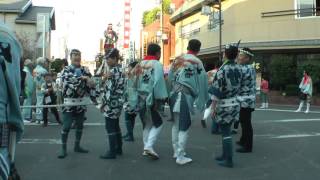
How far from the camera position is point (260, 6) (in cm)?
3166

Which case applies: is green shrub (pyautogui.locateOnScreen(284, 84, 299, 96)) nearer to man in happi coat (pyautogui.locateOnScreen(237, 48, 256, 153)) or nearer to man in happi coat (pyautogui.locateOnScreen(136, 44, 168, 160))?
man in happi coat (pyautogui.locateOnScreen(237, 48, 256, 153))

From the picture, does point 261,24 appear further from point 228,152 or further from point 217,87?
point 228,152

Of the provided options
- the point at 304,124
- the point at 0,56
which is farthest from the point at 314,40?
the point at 0,56

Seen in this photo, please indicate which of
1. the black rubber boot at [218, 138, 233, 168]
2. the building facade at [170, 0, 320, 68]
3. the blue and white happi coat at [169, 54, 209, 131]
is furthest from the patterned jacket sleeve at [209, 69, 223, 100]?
the building facade at [170, 0, 320, 68]

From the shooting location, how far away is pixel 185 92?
307 inches

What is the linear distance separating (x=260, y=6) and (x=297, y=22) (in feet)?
9.27

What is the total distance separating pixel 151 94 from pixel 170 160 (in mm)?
1105

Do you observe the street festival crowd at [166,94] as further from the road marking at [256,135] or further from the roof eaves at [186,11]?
the roof eaves at [186,11]

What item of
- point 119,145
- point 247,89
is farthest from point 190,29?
point 119,145

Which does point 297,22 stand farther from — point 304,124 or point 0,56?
point 0,56

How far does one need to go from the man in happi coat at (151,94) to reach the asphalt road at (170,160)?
40cm

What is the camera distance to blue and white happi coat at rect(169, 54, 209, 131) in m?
7.78

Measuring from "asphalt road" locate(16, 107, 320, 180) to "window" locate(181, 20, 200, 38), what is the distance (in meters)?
30.5

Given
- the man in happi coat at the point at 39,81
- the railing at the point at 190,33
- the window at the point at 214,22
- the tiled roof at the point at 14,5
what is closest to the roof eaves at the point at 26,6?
the tiled roof at the point at 14,5
